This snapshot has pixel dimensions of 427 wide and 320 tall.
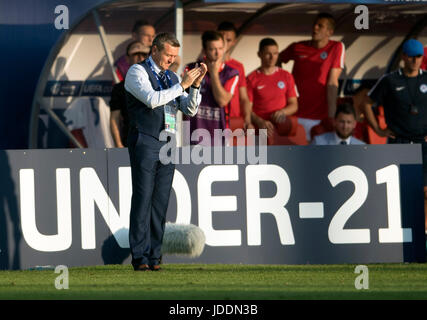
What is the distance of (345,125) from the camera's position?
11.1 m

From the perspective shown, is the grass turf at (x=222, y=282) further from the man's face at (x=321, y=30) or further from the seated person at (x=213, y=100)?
the man's face at (x=321, y=30)

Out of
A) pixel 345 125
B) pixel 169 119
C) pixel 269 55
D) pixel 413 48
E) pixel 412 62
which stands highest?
pixel 269 55

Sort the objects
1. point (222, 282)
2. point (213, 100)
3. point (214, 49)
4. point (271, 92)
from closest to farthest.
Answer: point (222, 282), point (214, 49), point (213, 100), point (271, 92)

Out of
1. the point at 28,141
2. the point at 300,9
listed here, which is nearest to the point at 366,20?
the point at 300,9

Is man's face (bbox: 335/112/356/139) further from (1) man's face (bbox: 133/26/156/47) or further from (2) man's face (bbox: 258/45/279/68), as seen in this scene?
(1) man's face (bbox: 133/26/156/47)

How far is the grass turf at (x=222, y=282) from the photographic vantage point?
7.11 m

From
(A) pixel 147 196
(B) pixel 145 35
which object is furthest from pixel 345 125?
(A) pixel 147 196

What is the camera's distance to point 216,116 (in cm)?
1104

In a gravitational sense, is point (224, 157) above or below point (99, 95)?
below

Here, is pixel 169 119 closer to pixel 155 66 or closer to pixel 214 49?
pixel 155 66

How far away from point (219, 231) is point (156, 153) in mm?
1386

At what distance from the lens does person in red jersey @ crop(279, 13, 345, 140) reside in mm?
12086

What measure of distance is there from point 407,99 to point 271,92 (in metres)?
1.62

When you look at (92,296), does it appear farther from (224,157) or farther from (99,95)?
(99,95)
